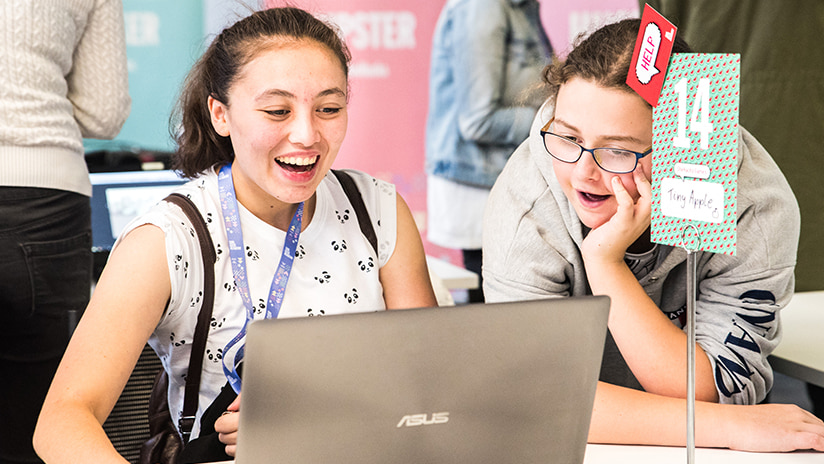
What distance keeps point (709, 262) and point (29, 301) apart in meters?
1.47

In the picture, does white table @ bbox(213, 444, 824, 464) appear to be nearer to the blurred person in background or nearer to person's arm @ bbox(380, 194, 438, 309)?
person's arm @ bbox(380, 194, 438, 309)

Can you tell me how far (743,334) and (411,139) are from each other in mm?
2765

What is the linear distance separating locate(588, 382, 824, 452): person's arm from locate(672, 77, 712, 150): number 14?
0.47m

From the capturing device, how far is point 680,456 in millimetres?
1254

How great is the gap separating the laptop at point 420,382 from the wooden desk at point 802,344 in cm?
94

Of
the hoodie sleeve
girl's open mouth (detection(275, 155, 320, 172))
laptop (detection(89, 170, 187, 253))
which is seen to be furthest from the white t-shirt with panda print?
laptop (detection(89, 170, 187, 253))

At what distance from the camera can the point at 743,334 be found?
1496 mm

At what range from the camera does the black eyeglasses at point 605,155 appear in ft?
4.69

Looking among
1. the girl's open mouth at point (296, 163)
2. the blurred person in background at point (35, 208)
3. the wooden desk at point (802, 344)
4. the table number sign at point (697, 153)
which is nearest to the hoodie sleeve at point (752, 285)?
the wooden desk at point (802, 344)

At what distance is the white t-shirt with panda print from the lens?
4.85 ft

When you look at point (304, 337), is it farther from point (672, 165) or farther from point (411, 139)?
point (411, 139)

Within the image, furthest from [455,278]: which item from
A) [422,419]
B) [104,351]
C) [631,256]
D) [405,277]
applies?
[422,419]

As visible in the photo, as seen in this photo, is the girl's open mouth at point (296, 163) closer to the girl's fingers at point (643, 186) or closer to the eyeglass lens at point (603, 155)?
the eyeglass lens at point (603, 155)

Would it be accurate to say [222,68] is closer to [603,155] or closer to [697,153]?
[603,155]
